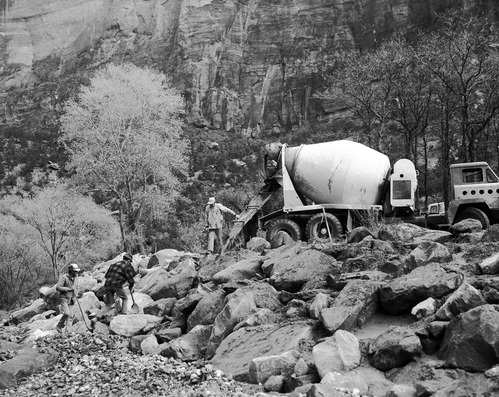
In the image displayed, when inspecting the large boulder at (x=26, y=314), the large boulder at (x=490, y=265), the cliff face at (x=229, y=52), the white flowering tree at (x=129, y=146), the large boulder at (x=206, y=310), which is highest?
the cliff face at (x=229, y=52)

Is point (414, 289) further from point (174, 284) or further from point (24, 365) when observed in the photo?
point (174, 284)

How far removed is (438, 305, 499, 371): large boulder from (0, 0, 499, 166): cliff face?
6559cm

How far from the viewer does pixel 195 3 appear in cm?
8906

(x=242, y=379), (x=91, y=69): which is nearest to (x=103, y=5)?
(x=91, y=69)

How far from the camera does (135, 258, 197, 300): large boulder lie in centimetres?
1197

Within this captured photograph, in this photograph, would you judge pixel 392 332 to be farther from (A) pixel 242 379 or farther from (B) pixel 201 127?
(B) pixel 201 127

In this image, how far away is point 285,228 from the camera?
15.1m

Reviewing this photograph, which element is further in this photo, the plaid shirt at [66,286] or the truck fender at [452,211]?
the truck fender at [452,211]

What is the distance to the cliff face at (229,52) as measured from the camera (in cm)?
7625

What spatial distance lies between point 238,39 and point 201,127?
1836 cm

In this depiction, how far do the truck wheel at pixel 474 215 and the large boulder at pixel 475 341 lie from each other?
7295 mm

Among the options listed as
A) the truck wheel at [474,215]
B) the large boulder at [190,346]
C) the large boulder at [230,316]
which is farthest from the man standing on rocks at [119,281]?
the truck wheel at [474,215]

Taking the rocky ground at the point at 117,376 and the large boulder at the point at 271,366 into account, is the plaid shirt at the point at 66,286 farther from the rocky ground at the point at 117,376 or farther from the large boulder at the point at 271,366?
the large boulder at the point at 271,366

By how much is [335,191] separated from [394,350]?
8874 millimetres
